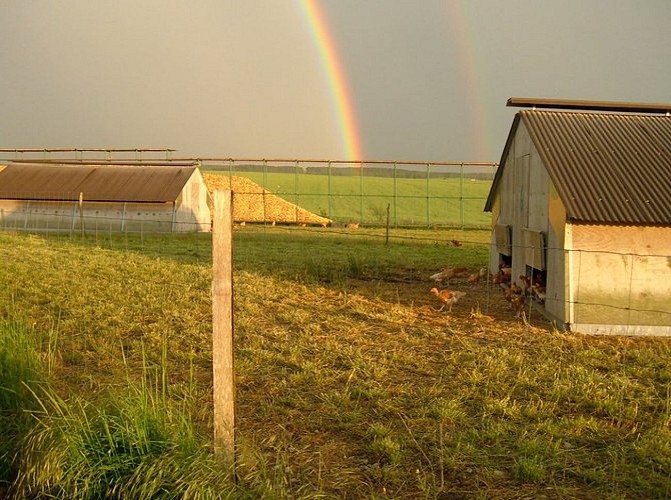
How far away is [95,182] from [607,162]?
27.1 m

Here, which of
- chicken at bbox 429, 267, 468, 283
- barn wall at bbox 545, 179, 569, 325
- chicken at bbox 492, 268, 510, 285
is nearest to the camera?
barn wall at bbox 545, 179, 569, 325

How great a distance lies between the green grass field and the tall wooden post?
6.4 inches

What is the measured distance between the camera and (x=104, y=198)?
2953cm

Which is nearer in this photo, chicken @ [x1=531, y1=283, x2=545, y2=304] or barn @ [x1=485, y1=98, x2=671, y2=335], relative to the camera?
barn @ [x1=485, y1=98, x2=671, y2=335]

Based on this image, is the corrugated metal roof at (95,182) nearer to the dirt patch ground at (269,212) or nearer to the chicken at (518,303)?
the dirt patch ground at (269,212)

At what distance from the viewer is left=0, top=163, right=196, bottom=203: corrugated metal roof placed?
97.0ft

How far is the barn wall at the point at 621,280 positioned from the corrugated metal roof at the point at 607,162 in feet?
1.00

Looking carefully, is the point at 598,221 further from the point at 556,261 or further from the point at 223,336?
the point at 223,336

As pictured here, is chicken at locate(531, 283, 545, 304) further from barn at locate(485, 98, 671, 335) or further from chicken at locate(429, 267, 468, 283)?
chicken at locate(429, 267, 468, 283)

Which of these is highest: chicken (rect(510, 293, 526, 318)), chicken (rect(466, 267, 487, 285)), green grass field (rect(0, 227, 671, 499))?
chicken (rect(466, 267, 487, 285))

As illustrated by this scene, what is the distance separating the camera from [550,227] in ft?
32.8

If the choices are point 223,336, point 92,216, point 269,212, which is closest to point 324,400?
point 223,336

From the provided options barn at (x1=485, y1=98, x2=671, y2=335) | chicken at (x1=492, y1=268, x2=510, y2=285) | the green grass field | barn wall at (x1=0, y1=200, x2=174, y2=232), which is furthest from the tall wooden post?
barn wall at (x1=0, y1=200, x2=174, y2=232)

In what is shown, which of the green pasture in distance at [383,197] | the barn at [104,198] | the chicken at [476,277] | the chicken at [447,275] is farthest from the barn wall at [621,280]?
the green pasture in distance at [383,197]
